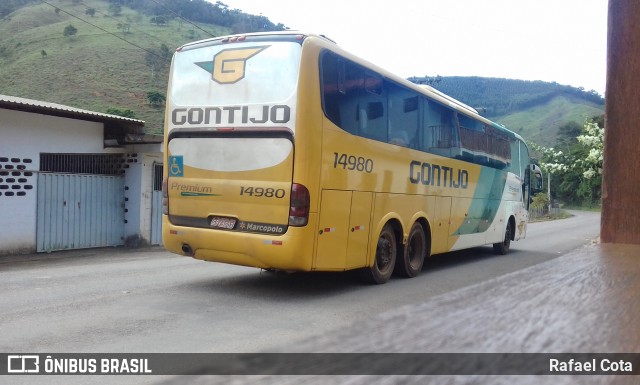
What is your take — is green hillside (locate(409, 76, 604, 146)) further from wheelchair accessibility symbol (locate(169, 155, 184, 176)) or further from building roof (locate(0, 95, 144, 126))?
wheelchair accessibility symbol (locate(169, 155, 184, 176))

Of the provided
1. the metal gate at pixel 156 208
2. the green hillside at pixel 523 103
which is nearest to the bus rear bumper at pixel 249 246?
the metal gate at pixel 156 208

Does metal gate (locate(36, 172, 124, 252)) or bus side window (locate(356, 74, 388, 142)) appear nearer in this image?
bus side window (locate(356, 74, 388, 142))

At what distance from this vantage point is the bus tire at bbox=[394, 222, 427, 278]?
356 inches

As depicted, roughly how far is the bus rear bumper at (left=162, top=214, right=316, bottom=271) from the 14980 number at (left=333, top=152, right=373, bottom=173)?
34.9 inches

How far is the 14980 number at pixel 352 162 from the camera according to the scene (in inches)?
284

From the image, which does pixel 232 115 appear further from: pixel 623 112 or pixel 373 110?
pixel 623 112

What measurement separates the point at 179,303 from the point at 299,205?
190cm

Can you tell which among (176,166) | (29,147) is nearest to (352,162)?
(176,166)

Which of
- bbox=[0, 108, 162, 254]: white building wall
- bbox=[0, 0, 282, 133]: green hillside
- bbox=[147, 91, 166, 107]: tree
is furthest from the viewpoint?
bbox=[147, 91, 166, 107]: tree

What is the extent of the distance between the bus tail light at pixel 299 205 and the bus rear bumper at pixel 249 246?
0.26 ft

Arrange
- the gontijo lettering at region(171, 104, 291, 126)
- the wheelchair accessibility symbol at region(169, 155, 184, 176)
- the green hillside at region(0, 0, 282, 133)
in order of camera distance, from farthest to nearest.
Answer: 1. the green hillside at region(0, 0, 282, 133)
2. the wheelchair accessibility symbol at region(169, 155, 184, 176)
3. the gontijo lettering at region(171, 104, 291, 126)

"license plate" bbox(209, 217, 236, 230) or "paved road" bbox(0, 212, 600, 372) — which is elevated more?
"license plate" bbox(209, 217, 236, 230)

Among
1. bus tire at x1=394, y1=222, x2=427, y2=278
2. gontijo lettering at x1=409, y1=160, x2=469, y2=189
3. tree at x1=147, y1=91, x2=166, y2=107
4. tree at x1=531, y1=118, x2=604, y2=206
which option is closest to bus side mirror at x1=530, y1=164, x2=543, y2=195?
tree at x1=531, y1=118, x2=604, y2=206

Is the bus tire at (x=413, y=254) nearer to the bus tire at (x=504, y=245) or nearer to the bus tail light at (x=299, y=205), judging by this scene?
the bus tail light at (x=299, y=205)
